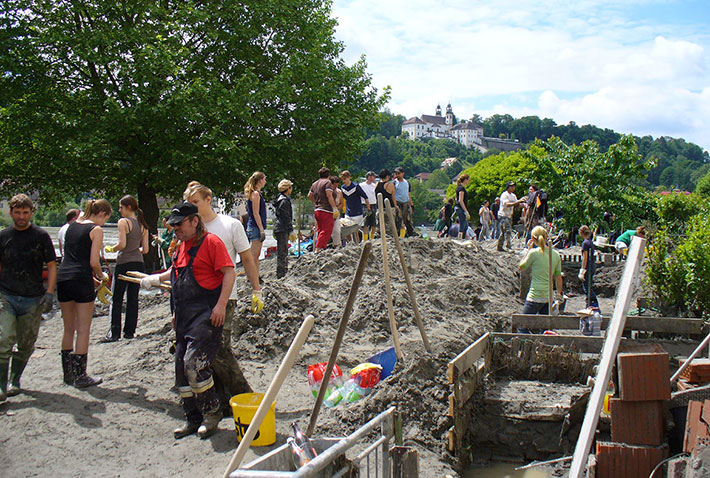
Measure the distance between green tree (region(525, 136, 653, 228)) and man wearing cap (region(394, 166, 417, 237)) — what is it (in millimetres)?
13805

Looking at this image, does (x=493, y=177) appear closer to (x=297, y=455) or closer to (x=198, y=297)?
(x=198, y=297)

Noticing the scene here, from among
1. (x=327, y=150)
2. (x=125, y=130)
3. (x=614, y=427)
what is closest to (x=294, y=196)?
(x=327, y=150)

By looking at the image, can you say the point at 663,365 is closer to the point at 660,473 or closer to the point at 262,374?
the point at 660,473

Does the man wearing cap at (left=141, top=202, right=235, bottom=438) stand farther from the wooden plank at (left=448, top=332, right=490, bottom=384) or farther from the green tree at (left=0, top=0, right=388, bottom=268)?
the green tree at (left=0, top=0, right=388, bottom=268)

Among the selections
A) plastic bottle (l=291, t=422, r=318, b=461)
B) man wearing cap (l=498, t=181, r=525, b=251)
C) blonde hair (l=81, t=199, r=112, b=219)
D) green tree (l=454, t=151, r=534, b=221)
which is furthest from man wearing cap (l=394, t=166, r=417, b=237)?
green tree (l=454, t=151, r=534, b=221)

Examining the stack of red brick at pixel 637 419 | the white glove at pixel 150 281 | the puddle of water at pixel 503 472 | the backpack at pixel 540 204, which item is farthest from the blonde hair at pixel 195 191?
the backpack at pixel 540 204

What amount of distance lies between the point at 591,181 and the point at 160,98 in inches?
753

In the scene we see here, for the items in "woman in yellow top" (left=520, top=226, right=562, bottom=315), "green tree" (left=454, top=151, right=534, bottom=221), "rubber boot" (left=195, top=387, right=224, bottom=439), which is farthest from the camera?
"green tree" (left=454, top=151, right=534, bottom=221)

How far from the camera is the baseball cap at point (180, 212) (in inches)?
186

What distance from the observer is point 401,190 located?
46.2 ft

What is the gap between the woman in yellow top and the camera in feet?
28.6

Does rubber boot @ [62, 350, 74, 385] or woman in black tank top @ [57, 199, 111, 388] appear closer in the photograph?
woman in black tank top @ [57, 199, 111, 388]

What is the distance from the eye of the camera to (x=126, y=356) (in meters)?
7.43

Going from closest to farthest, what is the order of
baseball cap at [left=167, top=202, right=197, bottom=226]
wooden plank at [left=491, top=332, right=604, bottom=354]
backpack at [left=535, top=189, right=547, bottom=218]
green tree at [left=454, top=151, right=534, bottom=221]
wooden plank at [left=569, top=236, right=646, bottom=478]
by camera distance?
1. wooden plank at [left=569, top=236, right=646, bottom=478]
2. baseball cap at [left=167, top=202, right=197, bottom=226]
3. wooden plank at [left=491, top=332, right=604, bottom=354]
4. backpack at [left=535, top=189, right=547, bottom=218]
5. green tree at [left=454, top=151, right=534, bottom=221]
